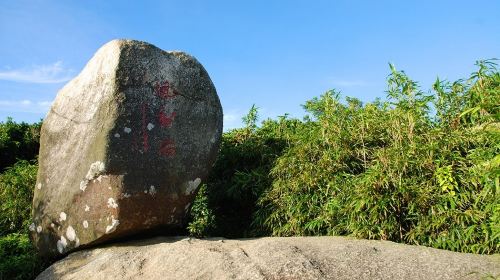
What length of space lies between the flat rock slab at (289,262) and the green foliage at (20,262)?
0.96m

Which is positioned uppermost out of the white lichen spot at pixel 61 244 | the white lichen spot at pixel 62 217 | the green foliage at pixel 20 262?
the white lichen spot at pixel 62 217

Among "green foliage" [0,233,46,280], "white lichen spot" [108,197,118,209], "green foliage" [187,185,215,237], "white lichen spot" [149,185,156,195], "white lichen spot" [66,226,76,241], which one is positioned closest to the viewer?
"white lichen spot" [108,197,118,209]

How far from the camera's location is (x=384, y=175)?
4.83 metres

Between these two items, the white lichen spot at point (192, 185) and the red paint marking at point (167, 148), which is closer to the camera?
the red paint marking at point (167, 148)

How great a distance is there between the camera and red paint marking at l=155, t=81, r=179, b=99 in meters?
5.22

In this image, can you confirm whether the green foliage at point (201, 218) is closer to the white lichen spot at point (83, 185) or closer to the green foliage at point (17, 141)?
the white lichen spot at point (83, 185)

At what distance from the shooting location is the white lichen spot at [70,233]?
16.9 ft

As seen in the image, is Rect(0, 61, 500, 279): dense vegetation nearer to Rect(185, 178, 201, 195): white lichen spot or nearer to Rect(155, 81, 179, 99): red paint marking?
Rect(185, 178, 201, 195): white lichen spot

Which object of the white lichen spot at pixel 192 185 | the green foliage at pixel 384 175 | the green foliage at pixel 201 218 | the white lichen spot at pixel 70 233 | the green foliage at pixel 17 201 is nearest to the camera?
the green foliage at pixel 384 175

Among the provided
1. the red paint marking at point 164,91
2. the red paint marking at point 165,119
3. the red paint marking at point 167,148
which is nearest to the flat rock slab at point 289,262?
the red paint marking at point 167,148

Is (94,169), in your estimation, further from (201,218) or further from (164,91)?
(201,218)

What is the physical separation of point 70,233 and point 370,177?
118 inches

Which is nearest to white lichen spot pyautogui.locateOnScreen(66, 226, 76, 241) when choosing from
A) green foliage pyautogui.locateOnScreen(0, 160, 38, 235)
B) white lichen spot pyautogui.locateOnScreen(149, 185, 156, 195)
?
white lichen spot pyautogui.locateOnScreen(149, 185, 156, 195)

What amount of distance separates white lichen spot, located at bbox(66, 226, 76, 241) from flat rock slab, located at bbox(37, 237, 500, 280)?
0.52 m
